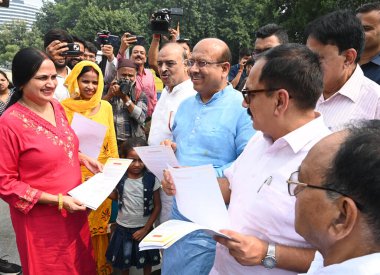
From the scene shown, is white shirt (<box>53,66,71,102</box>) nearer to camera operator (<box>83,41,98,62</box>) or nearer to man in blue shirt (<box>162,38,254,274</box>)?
camera operator (<box>83,41,98,62</box>)

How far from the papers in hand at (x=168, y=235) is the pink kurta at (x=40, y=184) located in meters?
1.07

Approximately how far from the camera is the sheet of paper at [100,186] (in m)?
2.13

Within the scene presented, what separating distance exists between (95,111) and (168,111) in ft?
2.11

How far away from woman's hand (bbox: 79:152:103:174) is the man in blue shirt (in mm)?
634

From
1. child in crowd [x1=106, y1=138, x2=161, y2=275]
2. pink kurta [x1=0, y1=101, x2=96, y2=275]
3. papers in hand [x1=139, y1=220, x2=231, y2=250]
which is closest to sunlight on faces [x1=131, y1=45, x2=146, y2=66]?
child in crowd [x1=106, y1=138, x2=161, y2=275]

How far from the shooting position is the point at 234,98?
2156mm

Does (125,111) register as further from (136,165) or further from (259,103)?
(259,103)

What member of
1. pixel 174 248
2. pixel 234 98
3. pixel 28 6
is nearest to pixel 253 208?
pixel 174 248

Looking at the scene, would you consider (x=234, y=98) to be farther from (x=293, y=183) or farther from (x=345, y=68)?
(x=293, y=183)

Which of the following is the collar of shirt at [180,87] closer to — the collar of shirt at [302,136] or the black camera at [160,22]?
the collar of shirt at [302,136]

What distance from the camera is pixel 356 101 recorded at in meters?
1.88

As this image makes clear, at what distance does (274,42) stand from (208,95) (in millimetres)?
1144

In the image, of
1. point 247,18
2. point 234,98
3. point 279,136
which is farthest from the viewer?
point 247,18

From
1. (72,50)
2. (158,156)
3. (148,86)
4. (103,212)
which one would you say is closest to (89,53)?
(148,86)
